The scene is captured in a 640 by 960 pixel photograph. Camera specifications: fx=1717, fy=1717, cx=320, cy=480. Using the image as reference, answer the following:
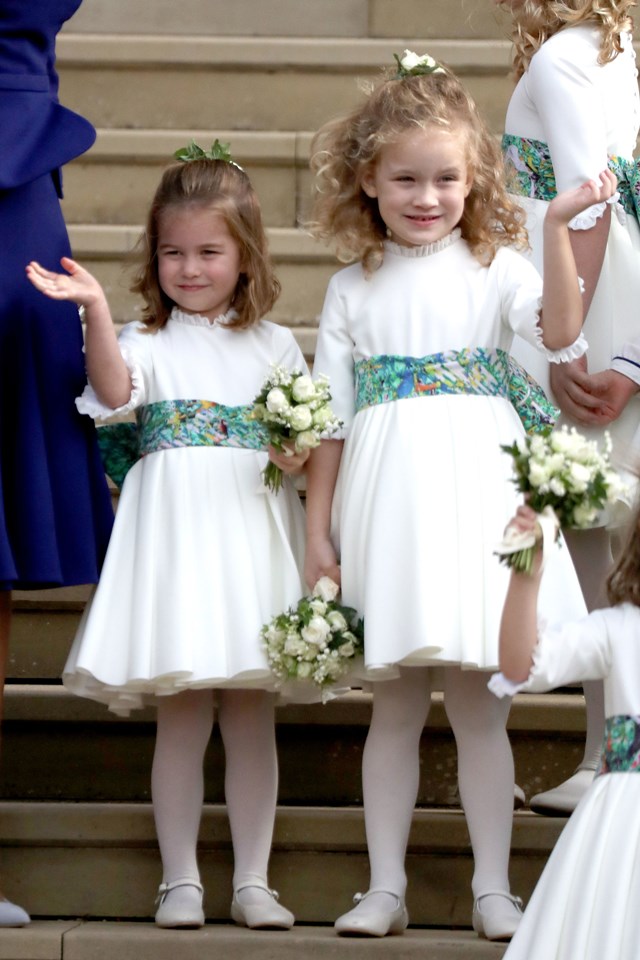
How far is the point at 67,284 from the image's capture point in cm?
328

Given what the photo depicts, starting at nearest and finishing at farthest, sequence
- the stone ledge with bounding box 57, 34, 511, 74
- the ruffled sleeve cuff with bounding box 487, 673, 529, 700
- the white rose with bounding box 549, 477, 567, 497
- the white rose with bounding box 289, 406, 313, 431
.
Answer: the white rose with bounding box 549, 477, 567, 497 → the ruffled sleeve cuff with bounding box 487, 673, 529, 700 → the white rose with bounding box 289, 406, 313, 431 → the stone ledge with bounding box 57, 34, 511, 74

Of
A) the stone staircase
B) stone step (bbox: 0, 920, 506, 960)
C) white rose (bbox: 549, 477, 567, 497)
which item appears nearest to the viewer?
white rose (bbox: 549, 477, 567, 497)

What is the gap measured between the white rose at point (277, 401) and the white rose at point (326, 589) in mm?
340

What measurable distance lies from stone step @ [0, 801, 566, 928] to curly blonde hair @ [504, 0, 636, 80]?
168 centimetres

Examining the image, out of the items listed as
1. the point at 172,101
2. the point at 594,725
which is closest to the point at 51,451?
the point at 594,725

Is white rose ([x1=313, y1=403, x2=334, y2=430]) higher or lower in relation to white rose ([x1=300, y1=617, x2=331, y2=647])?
higher

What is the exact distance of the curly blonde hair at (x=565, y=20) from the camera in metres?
3.76

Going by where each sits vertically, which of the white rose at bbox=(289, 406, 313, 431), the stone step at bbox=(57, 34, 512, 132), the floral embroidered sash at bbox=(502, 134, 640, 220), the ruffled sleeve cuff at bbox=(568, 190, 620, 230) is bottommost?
the white rose at bbox=(289, 406, 313, 431)

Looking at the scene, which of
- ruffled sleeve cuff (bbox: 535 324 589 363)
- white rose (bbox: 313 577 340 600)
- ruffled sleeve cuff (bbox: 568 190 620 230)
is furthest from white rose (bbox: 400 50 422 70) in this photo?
white rose (bbox: 313 577 340 600)

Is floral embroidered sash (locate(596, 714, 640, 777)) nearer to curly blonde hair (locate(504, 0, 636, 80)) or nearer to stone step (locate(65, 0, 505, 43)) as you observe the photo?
curly blonde hair (locate(504, 0, 636, 80))

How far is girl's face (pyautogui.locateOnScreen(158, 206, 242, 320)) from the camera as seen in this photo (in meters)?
3.59

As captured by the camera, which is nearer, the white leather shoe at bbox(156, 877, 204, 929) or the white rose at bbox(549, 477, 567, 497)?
the white rose at bbox(549, 477, 567, 497)

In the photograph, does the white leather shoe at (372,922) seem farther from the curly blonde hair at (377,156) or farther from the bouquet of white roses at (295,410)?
the curly blonde hair at (377,156)

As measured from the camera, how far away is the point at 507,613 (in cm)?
267
